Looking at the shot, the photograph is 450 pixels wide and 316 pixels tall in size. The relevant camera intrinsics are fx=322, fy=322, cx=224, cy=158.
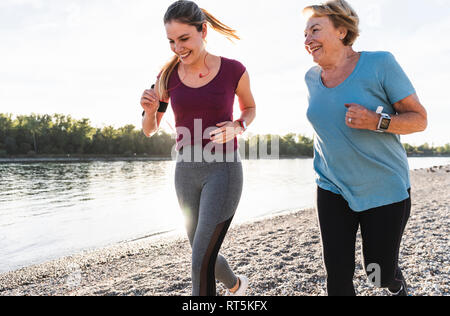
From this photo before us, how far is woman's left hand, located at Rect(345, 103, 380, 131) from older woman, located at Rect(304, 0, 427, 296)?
1cm

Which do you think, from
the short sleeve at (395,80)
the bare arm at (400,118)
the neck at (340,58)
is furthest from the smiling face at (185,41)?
the short sleeve at (395,80)

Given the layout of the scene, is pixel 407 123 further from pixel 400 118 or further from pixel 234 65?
pixel 234 65

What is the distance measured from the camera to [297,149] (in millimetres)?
122125

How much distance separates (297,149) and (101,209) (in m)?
113

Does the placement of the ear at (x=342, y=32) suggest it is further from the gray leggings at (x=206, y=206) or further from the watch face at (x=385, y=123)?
the gray leggings at (x=206, y=206)

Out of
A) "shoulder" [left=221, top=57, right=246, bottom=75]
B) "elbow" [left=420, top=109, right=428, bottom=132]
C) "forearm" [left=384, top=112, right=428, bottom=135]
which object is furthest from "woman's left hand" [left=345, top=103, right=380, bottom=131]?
"shoulder" [left=221, top=57, right=246, bottom=75]

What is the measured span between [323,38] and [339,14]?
0.56 feet

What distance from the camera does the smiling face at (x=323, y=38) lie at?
6.63 ft

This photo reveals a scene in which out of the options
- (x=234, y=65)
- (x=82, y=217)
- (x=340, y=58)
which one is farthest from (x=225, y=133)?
(x=82, y=217)

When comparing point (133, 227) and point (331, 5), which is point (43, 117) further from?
point (331, 5)

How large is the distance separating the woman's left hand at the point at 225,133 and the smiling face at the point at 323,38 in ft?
2.32

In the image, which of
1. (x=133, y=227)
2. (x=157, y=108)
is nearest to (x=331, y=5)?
(x=157, y=108)

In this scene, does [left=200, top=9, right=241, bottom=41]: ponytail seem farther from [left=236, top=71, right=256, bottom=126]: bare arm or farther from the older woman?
the older woman

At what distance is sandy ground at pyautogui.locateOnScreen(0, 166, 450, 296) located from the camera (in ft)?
13.2
